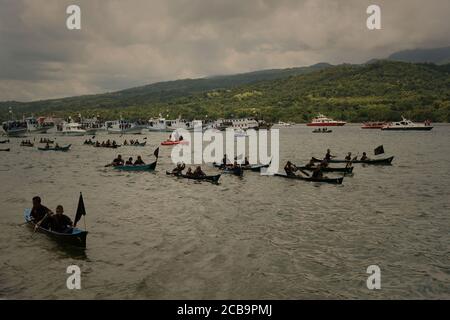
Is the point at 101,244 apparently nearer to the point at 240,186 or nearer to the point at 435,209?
the point at 240,186

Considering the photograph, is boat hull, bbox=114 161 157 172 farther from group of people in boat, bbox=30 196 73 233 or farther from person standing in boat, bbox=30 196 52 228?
person standing in boat, bbox=30 196 52 228

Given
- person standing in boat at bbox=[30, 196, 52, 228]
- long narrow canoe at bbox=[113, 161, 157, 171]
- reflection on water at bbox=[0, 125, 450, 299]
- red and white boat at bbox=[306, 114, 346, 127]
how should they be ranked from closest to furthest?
reflection on water at bbox=[0, 125, 450, 299] → person standing in boat at bbox=[30, 196, 52, 228] → long narrow canoe at bbox=[113, 161, 157, 171] → red and white boat at bbox=[306, 114, 346, 127]

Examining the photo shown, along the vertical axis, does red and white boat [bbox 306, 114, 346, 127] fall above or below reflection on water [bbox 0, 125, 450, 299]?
above

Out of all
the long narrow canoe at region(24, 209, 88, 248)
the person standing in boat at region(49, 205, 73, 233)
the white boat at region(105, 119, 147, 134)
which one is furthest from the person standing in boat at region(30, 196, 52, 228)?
the white boat at region(105, 119, 147, 134)

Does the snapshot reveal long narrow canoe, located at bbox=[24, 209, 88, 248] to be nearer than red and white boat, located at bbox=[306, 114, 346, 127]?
Yes
